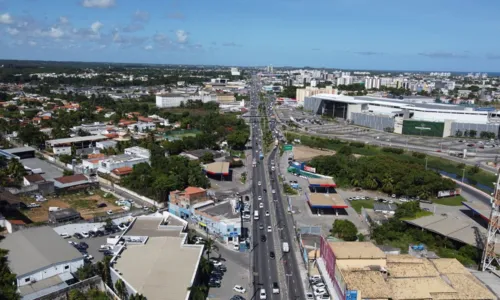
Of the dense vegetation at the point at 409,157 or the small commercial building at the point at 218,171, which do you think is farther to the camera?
the dense vegetation at the point at 409,157

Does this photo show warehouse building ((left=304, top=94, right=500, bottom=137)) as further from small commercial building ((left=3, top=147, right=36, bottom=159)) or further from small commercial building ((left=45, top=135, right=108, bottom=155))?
small commercial building ((left=3, top=147, right=36, bottom=159))

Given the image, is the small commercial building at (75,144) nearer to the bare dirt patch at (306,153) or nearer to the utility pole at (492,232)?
the bare dirt patch at (306,153)

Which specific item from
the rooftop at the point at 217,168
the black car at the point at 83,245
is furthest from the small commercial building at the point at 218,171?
the black car at the point at 83,245

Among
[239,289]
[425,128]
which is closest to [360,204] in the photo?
Answer: [239,289]

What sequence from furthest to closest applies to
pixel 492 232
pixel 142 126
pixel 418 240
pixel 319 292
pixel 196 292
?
pixel 142 126
pixel 418 240
pixel 492 232
pixel 319 292
pixel 196 292

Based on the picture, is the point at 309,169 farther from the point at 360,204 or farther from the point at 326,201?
the point at 326,201

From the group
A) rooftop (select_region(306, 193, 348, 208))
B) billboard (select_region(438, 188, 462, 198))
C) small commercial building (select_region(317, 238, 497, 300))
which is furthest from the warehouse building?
small commercial building (select_region(317, 238, 497, 300))

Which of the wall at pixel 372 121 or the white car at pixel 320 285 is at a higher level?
the wall at pixel 372 121
